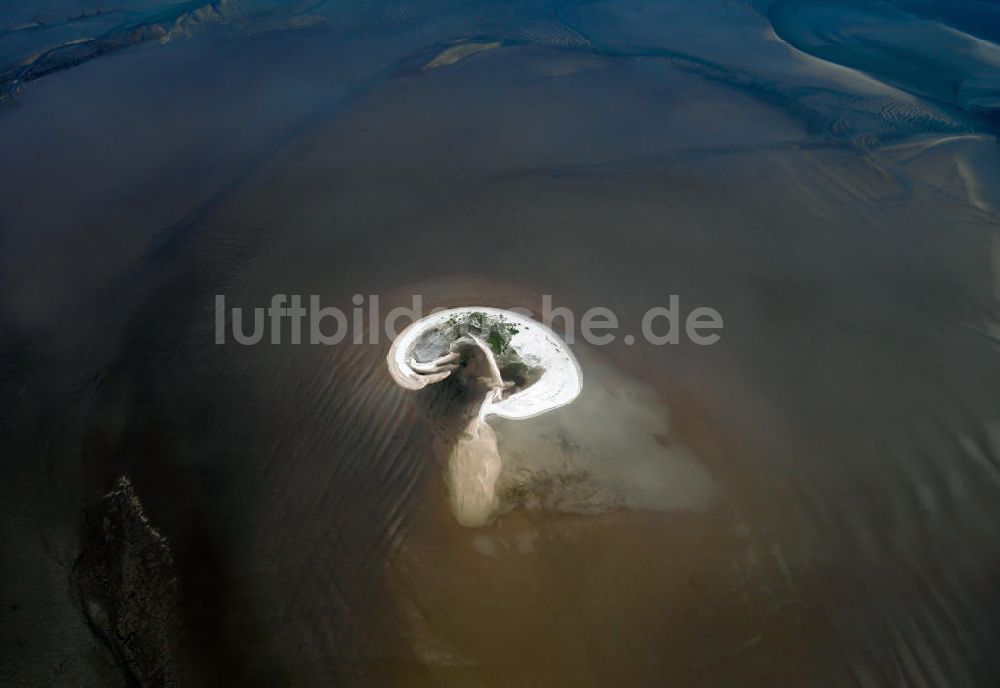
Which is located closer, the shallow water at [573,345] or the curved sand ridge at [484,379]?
the shallow water at [573,345]

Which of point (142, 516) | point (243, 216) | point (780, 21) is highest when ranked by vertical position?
point (780, 21)

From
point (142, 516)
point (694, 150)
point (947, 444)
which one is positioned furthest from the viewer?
point (694, 150)

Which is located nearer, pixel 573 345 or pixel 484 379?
pixel 484 379

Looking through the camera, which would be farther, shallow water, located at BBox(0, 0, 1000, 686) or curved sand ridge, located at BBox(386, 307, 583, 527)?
curved sand ridge, located at BBox(386, 307, 583, 527)

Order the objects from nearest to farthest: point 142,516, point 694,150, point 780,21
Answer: point 142,516, point 694,150, point 780,21

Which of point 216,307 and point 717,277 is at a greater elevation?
point 216,307

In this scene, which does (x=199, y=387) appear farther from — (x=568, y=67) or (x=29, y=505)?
(x=568, y=67)

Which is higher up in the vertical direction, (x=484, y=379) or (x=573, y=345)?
(x=484, y=379)

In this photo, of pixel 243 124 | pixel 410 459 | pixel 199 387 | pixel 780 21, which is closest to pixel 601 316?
pixel 410 459
